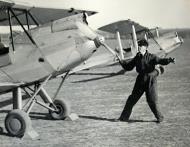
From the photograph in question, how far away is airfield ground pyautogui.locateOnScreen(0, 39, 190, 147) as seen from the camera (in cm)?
753

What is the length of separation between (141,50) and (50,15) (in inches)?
127

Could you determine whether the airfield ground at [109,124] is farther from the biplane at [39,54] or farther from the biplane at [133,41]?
the biplane at [133,41]

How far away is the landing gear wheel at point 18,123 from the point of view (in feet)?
27.1

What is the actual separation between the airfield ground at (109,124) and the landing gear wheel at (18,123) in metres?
0.17

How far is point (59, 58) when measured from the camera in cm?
852

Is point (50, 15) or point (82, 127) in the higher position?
point (50, 15)

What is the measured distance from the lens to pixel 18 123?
8.36m

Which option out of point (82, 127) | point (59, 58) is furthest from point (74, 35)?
point (82, 127)

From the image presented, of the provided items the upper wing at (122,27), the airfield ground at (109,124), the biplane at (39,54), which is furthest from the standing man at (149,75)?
the upper wing at (122,27)

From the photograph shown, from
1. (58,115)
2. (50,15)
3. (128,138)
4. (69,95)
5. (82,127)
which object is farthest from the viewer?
(69,95)

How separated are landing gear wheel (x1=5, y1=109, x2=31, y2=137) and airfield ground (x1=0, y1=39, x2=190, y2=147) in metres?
0.17

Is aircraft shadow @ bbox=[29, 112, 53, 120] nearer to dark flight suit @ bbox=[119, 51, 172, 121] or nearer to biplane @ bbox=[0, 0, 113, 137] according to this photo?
biplane @ bbox=[0, 0, 113, 137]

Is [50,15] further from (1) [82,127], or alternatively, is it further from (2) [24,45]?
(1) [82,127]

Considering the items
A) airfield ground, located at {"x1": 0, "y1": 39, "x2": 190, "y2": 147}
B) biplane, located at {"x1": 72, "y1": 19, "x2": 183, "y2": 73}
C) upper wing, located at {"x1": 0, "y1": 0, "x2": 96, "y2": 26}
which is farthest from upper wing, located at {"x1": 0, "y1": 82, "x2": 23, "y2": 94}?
biplane, located at {"x1": 72, "y1": 19, "x2": 183, "y2": 73}
